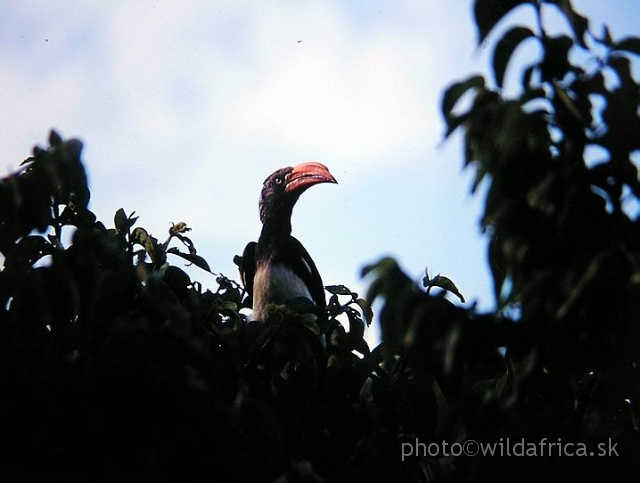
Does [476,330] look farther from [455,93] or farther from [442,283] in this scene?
[442,283]

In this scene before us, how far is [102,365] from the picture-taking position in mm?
1514

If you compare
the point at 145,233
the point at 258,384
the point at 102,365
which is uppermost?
the point at 145,233

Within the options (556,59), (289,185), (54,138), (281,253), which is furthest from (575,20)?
(289,185)

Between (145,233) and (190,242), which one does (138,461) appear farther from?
(190,242)

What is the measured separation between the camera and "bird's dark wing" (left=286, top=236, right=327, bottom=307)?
6516 millimetres

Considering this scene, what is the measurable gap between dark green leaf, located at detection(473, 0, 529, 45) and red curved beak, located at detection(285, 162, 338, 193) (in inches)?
207

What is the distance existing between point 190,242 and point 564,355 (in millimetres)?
1788

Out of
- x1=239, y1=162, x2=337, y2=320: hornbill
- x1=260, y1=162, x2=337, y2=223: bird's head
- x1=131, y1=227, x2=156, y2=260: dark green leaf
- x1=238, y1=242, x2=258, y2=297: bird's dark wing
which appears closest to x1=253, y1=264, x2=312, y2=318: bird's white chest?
x1=239, y1=162, x2=337, y2=320: hornbill

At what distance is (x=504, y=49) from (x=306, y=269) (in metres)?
5.09

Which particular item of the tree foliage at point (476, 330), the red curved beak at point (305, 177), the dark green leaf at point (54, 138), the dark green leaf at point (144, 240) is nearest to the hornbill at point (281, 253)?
the red curved beak at point (305, 177)

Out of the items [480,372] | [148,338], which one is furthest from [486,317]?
[148,338]

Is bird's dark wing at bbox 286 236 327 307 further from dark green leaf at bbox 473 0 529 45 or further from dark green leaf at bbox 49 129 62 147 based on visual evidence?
dark green leaf at bbox 473 0 529 45

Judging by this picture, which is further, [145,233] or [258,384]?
[145,233]

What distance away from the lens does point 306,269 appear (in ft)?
21.6
